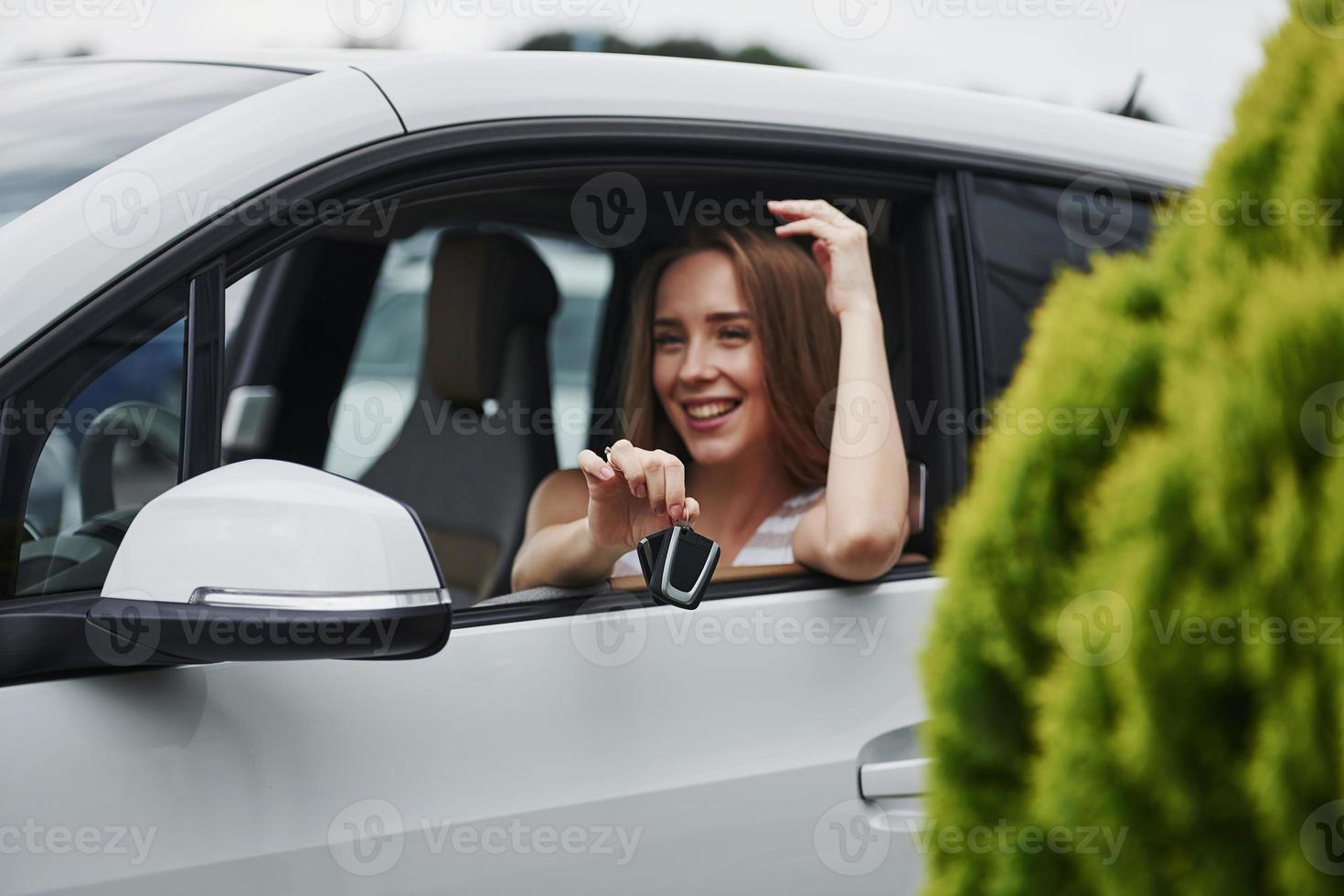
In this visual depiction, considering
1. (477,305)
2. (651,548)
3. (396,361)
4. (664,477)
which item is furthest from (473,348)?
(651,548)

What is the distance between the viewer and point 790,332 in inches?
93.0

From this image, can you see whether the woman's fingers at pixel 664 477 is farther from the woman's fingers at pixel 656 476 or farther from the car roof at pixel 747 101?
the car roof at pixel 747 101

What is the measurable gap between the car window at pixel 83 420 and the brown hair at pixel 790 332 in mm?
1072

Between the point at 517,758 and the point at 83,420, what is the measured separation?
26.9 inches

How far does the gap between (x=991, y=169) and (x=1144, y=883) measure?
158cm

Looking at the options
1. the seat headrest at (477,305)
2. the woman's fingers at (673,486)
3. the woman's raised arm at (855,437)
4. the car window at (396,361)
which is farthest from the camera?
the car window at (396,361)

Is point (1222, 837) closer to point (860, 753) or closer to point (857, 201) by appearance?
point (860, 753)

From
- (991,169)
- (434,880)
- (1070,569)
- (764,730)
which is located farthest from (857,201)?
(1070,569)

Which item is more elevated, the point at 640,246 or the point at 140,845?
the point at 640,246

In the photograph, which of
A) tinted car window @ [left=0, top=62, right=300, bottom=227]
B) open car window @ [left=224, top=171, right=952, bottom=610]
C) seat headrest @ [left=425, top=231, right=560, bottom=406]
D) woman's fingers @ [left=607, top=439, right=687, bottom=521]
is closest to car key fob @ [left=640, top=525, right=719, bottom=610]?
woman's fingers @ [left=607, top=439, right=687, bottom=521]

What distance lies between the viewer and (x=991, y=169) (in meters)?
2.12

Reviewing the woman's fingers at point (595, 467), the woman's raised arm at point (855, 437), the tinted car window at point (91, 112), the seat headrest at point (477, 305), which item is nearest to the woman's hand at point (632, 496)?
the woman's fingers at point (595, 467)

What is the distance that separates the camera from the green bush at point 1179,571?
68cm

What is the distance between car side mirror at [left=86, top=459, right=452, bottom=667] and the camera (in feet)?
4.10
